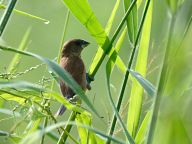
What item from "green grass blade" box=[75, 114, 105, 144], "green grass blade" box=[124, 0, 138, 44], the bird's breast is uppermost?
"green grass blade" box=[124, 0, 138, 44]

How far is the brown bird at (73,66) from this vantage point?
1506 millimetres

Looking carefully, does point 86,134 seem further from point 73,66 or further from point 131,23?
point 73,66

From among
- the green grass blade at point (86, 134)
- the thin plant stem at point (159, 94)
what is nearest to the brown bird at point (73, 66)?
the green grass blade at point (86, 134)

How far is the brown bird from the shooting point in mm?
1506

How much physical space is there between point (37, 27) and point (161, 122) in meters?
3.94

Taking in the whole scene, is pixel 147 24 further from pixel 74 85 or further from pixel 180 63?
pixel 180 63

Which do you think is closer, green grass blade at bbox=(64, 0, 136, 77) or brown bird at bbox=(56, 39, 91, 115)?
green grass blade at bbox=(64, 0, 136, 77)

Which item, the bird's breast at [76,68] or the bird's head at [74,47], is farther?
the bird's head at [74,47]

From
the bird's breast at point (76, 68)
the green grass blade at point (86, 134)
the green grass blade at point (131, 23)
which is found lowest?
the green grass blade at point (86, 134)

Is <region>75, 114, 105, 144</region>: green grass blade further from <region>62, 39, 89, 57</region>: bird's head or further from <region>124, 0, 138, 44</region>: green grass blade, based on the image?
<region>62, 39, 89, 57</region>: bird's head

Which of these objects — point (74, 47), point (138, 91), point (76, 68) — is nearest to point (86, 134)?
point (138, 91)

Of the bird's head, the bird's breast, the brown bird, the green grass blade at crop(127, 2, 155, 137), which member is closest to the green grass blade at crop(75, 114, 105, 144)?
the green grass blade at crop(127, 2, 155, 137)

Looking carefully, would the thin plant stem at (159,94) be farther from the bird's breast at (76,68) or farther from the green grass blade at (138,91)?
the bird's breast at (76,68)

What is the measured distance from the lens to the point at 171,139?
59cm
